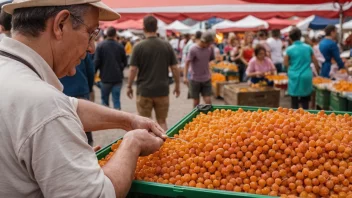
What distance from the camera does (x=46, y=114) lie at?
1.27 metres

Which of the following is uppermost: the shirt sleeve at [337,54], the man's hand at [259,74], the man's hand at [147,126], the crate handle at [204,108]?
the man's hand at [147,126]

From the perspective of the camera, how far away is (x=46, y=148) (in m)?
1.26

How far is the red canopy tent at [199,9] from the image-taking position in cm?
852

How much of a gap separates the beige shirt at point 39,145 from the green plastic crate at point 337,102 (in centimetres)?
591

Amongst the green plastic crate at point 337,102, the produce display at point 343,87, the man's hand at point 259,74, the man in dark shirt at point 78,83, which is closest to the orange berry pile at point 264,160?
the man in dark shirt at point 78,83

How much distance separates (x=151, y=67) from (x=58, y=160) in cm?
455

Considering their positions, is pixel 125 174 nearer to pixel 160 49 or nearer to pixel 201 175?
pixel 201 175

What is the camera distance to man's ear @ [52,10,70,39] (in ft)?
4.82

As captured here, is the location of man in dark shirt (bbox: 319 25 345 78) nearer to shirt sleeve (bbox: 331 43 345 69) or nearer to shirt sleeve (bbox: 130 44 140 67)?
shirt sleeve (bbox: 331 43 345 69)

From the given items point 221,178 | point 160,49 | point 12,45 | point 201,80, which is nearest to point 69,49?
point 12,45

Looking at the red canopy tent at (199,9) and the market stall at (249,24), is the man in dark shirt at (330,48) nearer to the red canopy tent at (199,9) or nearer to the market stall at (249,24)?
the red canopy tent at (199,9)

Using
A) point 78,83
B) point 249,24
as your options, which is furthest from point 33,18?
point 249,24

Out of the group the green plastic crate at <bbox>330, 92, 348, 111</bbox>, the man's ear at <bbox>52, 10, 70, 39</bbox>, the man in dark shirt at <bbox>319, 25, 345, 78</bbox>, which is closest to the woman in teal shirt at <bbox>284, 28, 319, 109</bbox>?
the green plastic crate at <bbox>330, 92, 348, 111</bbox>

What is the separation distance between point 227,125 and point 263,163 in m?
0.53
